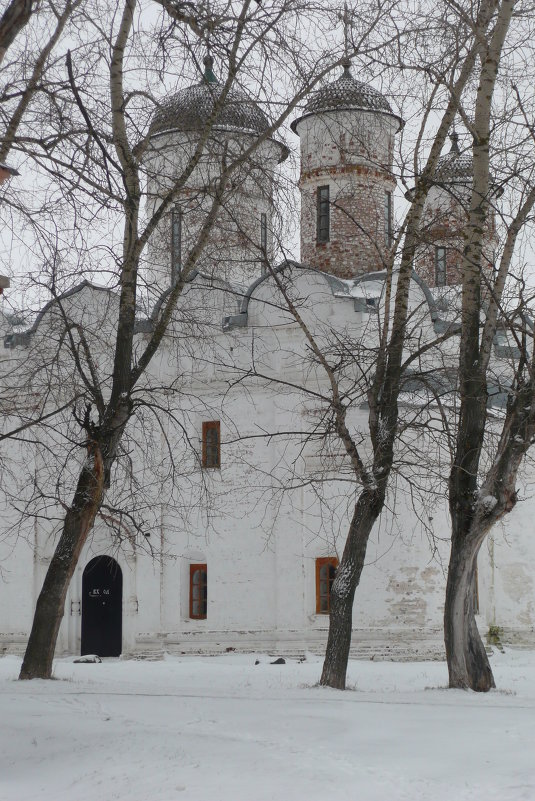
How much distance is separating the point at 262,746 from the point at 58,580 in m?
5.53

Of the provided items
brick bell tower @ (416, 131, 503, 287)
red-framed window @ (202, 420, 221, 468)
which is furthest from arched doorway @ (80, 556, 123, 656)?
brick bell tower @ (416, 131, 503, 287)

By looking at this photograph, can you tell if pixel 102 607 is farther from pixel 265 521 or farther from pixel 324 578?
pixel 324 578

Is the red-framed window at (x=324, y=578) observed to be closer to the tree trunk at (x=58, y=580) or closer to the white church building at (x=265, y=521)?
the white church building at (x=265, y=521)

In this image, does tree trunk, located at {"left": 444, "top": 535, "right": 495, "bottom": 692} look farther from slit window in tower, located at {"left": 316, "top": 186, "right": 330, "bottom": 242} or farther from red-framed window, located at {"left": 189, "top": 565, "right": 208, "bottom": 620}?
slit window in tower, located at {"left": 316, "top": 186, "right": 330, "bottom": 242}

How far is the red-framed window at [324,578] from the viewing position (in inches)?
803

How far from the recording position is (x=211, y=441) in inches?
844

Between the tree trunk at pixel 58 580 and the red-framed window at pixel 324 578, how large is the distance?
807 centimetres

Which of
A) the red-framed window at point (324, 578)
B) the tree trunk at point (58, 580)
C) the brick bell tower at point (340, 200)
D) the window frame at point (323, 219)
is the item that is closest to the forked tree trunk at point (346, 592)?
the tree trunk at point (58, 580)

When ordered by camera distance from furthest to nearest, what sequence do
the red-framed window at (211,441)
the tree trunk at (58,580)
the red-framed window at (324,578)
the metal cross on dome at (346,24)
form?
1. the red-framed window at (211,441)
2. the red-framed window at (324,578)
3. the tree trunk at (58,580)
4. the metal cross on dome at (346,24)

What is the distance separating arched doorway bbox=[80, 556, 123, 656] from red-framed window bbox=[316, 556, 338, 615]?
4250 mm

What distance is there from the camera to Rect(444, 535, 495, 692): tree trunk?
12.6m

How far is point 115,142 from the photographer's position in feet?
39.2

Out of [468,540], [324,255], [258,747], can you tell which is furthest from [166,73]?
[324,255]

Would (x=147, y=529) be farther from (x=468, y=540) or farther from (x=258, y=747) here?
(x=258, y=747)
